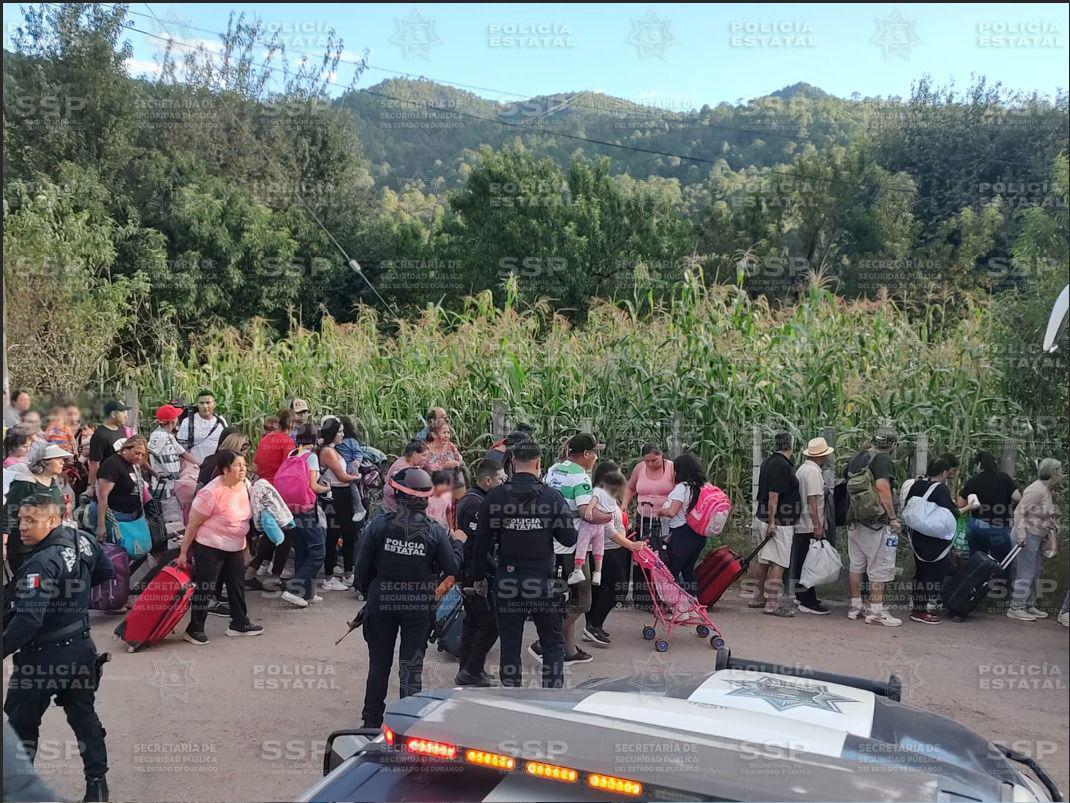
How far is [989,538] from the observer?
34.0ft

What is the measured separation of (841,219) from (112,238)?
74.7 ft

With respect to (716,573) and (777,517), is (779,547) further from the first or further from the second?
(716,573)

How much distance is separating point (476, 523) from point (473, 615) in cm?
75

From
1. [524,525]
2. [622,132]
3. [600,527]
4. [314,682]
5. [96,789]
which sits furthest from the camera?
[622,132]

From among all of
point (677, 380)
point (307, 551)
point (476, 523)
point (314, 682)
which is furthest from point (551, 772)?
point (677, 380)

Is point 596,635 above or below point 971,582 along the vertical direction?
below

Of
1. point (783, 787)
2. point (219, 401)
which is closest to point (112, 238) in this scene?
point (219, 401)

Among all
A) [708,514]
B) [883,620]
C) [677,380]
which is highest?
[677,380]

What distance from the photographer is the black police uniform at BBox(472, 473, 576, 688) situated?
7.14 m

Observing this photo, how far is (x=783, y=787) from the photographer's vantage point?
253cm

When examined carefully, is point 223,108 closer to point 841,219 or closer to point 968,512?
point 841,219

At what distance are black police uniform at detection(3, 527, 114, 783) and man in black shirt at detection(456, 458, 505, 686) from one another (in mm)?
2740

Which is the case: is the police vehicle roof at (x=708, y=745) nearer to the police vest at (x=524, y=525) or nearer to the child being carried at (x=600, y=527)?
the police vest at (x=524, y=525)

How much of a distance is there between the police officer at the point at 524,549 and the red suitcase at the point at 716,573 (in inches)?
125
